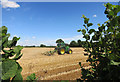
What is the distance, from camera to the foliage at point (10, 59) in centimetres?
71

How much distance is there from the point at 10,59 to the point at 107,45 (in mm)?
1043

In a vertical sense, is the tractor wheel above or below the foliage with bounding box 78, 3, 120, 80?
below

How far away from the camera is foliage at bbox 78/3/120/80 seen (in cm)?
88

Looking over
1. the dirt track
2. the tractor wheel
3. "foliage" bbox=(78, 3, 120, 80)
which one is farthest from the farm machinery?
"foliage" bbox=(78, 3, 120, 80)

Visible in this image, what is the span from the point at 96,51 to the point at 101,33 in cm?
25

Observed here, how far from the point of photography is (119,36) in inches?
35.0

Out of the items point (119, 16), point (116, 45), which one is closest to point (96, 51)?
point (116, 45)

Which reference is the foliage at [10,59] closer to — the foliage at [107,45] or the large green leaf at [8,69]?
the large green leaf at [8,69]

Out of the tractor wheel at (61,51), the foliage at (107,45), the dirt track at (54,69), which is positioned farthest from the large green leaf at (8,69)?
the tractor wheel at (61,51)

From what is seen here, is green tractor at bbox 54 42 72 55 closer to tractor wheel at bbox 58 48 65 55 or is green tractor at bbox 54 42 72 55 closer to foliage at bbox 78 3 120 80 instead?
tractor wheel at bbox 58 48 65 55

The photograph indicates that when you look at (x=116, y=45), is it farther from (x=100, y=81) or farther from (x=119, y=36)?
(x=100, y=81)

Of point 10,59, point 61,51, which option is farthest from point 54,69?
point 61,51

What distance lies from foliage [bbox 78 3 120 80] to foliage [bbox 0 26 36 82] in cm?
83

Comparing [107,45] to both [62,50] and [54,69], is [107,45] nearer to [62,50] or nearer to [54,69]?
[54,69]
